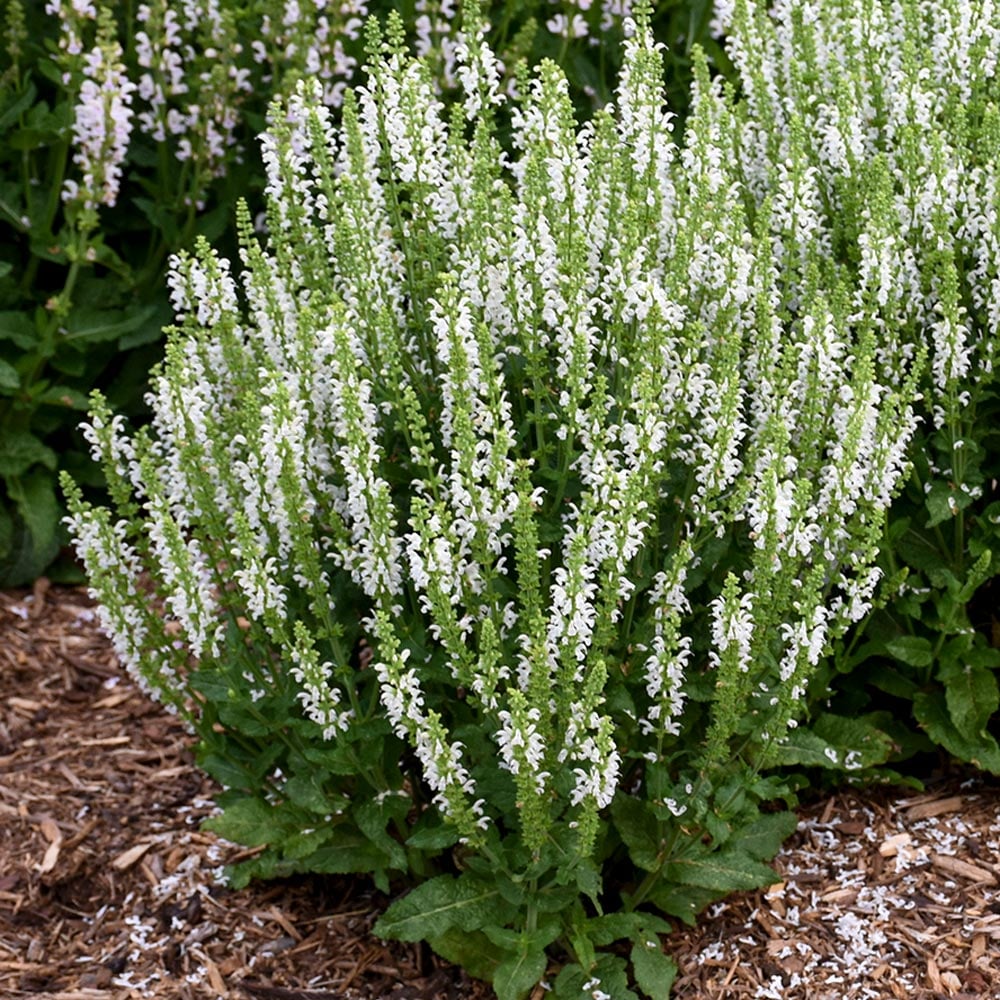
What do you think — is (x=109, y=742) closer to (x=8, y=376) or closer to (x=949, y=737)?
(x=8, y=376)

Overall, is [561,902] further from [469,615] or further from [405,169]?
[405,169]

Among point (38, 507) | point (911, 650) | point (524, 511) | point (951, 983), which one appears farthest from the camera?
point (38, 507)

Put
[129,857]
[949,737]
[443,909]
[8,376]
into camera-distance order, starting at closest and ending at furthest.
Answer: [443,909]
[949,737]
[129,857]
[8,376]

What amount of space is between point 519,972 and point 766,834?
2.59 ft

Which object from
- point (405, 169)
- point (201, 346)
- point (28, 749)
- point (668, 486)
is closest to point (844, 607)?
point (668, 486)

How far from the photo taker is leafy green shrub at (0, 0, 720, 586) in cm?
561

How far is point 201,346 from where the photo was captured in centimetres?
375

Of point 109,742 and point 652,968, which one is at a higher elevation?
point 109,742

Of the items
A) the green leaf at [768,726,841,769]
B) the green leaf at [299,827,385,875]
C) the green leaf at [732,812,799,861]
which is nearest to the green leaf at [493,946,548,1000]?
the green leaf at [299,827,385,875]

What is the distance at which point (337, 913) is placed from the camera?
4.04 m

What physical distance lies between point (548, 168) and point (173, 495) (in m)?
1.18

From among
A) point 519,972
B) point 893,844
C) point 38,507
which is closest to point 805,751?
point 893,844

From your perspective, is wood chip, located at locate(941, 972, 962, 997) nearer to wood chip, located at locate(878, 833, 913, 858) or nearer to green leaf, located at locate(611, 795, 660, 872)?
wood chip, located at locate(878, 833, 913, 858)

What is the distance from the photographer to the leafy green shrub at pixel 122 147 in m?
5.61
